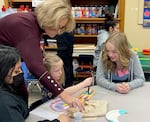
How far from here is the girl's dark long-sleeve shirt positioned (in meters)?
1.43

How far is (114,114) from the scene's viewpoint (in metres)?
1.51

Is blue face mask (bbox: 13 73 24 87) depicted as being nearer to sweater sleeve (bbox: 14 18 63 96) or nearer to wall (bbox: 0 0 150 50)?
sweater sleeve (bbox: 14 18 63 96)

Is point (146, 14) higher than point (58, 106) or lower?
higher

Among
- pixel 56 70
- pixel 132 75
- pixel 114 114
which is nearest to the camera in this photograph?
pixel 114 114

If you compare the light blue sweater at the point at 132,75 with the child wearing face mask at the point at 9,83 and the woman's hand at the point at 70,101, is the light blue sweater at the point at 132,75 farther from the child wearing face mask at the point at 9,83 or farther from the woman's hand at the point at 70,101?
the child wearing face mask at the point at 9,83

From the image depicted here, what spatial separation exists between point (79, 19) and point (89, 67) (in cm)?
76

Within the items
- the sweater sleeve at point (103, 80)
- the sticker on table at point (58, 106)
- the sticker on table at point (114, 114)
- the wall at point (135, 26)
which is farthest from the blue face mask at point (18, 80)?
Result: the wall at point (135, 26)

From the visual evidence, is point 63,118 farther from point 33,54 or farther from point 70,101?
point 33,54

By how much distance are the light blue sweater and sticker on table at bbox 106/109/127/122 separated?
433 millimetres

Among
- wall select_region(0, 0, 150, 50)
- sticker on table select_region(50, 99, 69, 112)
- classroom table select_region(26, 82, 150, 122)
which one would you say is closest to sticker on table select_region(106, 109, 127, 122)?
classroom table select_region(26, 82, 150, 122)

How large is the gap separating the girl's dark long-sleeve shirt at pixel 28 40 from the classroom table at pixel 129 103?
0.23 m

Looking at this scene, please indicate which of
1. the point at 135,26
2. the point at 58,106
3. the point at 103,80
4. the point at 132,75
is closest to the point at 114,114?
the point at 58,106

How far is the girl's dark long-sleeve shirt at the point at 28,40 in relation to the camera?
143 centimetres

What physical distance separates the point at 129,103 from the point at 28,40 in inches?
30.1
